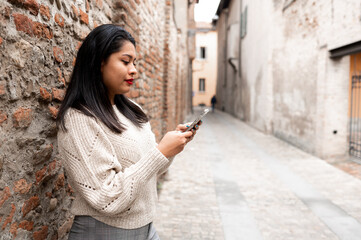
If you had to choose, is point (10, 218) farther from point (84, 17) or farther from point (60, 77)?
point (84, 17)

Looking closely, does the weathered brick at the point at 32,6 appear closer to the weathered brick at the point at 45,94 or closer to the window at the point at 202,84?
the weathered brick at the point at 45,94

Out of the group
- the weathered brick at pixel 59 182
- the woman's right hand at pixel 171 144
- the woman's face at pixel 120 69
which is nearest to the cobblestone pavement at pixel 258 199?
the weathered brick at pixel 59 182

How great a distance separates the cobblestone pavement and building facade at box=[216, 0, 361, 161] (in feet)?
3.25

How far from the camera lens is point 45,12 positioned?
1695mm

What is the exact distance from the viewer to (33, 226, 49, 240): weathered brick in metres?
1.67

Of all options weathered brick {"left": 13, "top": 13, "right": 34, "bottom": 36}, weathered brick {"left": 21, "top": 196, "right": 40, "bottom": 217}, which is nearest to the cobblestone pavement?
weathered brick {"left": 21, "top": 196, "right": 40, "bottom": 217}

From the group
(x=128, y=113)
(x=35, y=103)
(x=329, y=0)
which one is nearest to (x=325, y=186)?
(x=329, y=0)

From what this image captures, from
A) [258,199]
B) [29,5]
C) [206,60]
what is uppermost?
[206,60]

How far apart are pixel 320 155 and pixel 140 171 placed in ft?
24.5

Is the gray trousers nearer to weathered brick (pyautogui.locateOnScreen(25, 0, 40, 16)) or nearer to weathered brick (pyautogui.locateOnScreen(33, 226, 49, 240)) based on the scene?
weathered brick (pyautogui.locateOnScreen(33, 226, 49, 240))

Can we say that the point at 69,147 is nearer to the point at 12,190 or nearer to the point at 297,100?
the point at 12,190

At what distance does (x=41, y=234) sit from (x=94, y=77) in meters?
0.91

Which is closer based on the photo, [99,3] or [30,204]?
[30,204]

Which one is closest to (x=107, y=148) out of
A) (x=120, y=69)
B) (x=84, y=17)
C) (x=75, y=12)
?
(x=120, y=69)
